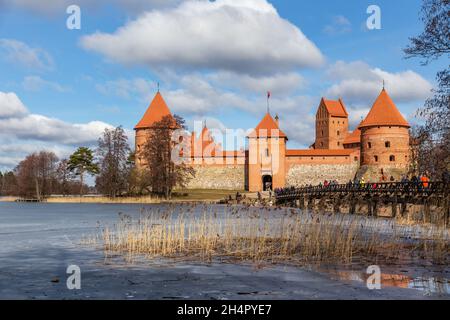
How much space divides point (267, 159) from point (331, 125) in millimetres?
24666

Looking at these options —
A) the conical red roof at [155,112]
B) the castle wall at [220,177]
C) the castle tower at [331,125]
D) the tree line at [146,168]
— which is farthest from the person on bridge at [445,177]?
the castle tower at [331,125]

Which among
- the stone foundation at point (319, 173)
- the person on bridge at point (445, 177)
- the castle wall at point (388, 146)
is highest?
the castle wall at point (388, 146)

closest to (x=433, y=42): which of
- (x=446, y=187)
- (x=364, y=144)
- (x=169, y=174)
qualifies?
(x=446, y=187)

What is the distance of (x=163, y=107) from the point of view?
52500 mm

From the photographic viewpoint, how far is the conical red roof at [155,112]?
51.8 metres

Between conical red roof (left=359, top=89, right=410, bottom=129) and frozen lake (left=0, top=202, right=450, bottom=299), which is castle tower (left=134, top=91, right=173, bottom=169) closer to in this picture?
conical red roof (left=359, top=89, right=410, bottom=129)

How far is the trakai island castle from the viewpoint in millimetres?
47469

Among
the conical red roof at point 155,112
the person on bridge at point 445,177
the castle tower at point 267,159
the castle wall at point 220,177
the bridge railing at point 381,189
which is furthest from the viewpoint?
the conical red roof at point 155,112

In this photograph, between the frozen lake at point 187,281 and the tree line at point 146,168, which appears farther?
the tree line at point 146,168

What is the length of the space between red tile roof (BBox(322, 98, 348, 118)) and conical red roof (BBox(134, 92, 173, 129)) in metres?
28.0

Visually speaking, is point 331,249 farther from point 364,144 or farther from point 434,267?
point 364,144

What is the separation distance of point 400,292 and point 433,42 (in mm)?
5493

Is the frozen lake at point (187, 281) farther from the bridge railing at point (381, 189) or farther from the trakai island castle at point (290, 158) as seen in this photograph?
the trakai island castle at point (290, 158)

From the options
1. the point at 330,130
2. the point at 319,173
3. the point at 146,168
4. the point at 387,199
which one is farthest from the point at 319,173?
the point at 387,199
